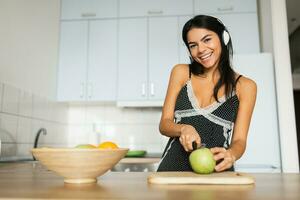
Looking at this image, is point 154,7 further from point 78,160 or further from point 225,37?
point 78,160

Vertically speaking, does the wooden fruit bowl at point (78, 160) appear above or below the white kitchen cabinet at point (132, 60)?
below

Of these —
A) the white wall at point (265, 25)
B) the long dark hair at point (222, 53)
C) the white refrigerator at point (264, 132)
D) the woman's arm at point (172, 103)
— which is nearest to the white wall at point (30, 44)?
the woman's arm at point (172, 103)

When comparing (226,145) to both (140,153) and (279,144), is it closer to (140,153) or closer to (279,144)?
(279,144)

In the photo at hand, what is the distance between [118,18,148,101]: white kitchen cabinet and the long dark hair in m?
1.45

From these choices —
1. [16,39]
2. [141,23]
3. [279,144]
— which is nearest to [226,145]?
[279,144]

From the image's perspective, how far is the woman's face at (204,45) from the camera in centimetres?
129

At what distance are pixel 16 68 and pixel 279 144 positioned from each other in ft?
6.51

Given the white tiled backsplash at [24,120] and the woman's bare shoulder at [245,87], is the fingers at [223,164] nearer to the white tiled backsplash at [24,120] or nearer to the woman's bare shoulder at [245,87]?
the woman's bare shoulder at [245,87]

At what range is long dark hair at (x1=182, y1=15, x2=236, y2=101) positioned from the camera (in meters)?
1.30

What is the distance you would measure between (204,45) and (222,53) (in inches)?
6.2

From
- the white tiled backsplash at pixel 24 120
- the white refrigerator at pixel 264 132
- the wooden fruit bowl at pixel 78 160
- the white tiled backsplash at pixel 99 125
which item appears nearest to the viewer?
the wooden fruit bowl at pixel 78 160

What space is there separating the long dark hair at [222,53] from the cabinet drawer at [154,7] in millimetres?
1627

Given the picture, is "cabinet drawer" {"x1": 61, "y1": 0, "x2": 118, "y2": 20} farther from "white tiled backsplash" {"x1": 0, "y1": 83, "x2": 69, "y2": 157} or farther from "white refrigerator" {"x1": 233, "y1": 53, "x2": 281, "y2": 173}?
"white refrigerator" {"x1": 233, "y1": 53, "x2": 281, "y2": 173}

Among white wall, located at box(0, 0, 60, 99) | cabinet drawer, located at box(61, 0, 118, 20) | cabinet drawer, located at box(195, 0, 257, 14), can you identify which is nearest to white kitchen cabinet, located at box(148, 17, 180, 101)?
cabinet drawer, located at box(195, 0, 257, 14)
